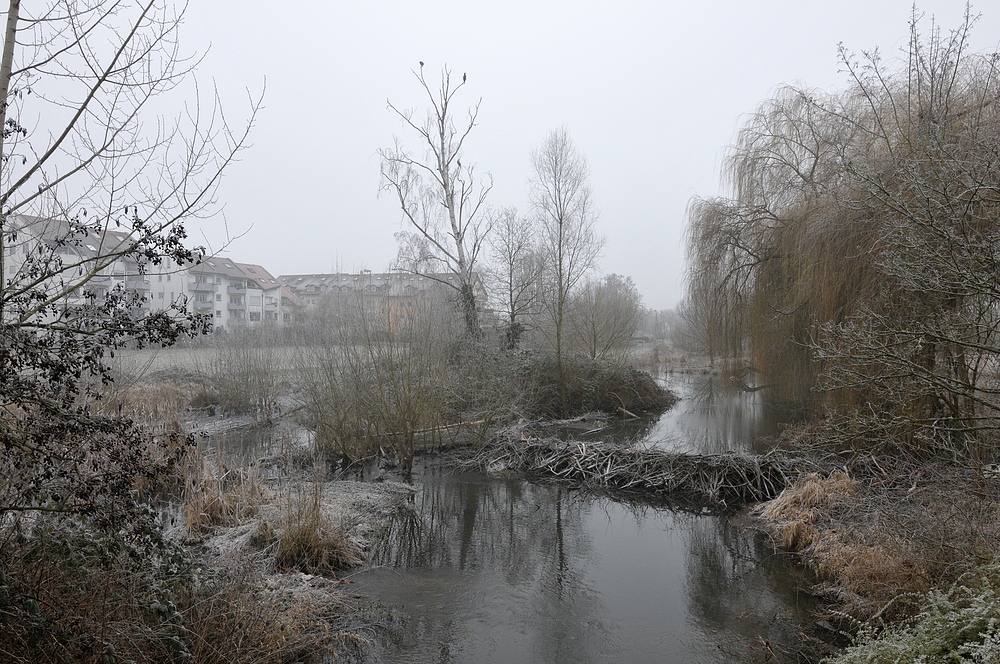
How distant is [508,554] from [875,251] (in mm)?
6537

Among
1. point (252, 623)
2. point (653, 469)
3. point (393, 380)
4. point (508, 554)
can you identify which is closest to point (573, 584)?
point (508, 554)

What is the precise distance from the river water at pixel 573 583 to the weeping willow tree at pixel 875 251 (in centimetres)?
201

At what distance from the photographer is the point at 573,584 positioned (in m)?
6.79

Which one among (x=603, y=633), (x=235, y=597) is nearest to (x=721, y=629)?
(x=603, y=633)

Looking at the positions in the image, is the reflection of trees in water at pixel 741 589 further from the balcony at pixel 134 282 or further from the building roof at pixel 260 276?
the building roof at pixel 260 276

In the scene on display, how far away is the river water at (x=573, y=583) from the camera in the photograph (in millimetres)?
5406

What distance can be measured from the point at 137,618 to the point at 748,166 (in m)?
13.4

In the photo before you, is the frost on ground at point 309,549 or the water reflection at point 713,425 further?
the water reflection at point 713,425

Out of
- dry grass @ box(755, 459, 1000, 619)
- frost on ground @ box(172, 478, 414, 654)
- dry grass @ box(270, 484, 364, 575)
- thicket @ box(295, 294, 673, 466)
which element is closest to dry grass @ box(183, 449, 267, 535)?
frost on ground @ box(172, 478, 414, 654)

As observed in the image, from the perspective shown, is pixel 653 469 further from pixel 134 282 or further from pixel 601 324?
pixel 601 324

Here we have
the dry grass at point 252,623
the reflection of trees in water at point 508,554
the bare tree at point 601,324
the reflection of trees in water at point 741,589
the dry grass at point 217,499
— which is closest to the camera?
the dry grass at point 252,623

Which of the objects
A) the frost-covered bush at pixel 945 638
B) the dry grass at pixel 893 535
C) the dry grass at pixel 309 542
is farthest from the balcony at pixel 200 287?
the dry grass at pixel 893 535

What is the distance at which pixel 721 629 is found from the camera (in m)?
5.70

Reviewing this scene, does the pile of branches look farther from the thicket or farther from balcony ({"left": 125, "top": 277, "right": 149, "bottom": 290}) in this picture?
balcony ({"left": 125, "top": 277, "right": 149, "bottom": 290})
